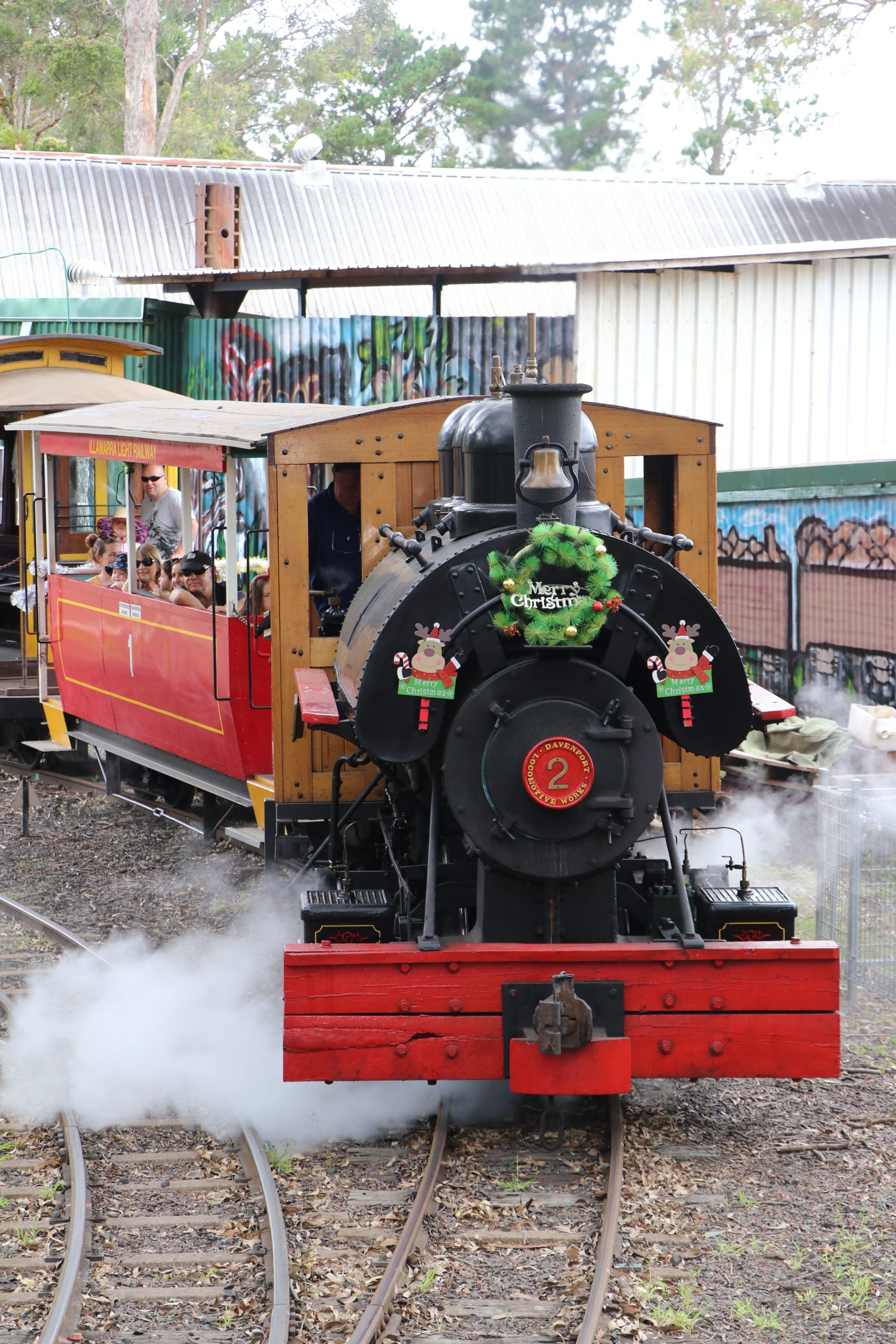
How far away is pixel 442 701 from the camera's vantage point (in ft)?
17.2

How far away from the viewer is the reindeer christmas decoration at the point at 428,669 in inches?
201

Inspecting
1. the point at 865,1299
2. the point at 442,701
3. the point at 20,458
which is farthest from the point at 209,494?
the point at 865,1299

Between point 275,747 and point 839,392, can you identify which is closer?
point 275,747

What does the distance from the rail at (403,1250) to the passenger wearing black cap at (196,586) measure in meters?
4.21

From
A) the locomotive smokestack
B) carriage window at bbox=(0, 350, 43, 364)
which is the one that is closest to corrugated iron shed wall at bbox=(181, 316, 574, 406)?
carriage window at bbox=(0, 350, 43, 364)

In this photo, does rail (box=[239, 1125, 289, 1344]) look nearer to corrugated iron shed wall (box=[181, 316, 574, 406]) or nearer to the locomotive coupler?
the locomotive coupler

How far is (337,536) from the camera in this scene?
7223mm

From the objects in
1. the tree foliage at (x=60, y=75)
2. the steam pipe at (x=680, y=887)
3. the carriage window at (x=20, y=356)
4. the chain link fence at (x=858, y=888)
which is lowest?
the chain link fence at (x=858, y=888)

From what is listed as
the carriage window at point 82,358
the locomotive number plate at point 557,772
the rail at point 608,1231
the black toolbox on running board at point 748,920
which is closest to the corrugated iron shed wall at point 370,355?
the carriage window at point 82,358

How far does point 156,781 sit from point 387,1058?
6.38 meters

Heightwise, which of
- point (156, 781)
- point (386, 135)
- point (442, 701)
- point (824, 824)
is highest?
point (386, 135)

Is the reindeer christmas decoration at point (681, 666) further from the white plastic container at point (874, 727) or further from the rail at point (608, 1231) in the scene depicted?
the white plastic container at point (874, 727)

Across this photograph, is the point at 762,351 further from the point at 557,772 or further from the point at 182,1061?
the point at 182,1061

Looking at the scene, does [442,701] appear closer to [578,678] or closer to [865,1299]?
[578,678]
